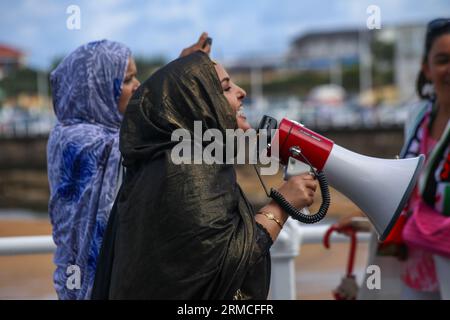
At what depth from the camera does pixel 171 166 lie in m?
1.77

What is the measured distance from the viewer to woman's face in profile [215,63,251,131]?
202cm

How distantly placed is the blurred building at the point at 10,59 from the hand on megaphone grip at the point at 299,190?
61.6 metres

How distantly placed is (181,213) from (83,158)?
87cm

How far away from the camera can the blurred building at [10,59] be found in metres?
62.8

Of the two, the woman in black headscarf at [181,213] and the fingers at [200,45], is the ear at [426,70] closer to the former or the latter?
the fingers at [200,45]

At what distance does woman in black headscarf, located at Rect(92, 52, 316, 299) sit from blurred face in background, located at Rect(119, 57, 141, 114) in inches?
35.3

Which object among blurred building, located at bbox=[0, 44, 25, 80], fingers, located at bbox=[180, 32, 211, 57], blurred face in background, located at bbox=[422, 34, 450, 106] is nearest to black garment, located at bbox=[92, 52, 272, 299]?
fingers, located at bbox=[180, 32, 211, 57]

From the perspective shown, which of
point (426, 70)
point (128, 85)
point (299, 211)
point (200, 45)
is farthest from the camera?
point (426, 70)

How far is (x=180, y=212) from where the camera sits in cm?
176

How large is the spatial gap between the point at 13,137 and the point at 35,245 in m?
35.3

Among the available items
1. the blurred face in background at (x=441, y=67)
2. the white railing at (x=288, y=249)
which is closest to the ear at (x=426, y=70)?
the blurred face in background at (x=441, y=67)

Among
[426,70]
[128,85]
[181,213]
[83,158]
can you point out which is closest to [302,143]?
[181,213]

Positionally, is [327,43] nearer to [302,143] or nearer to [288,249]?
[288,249]
